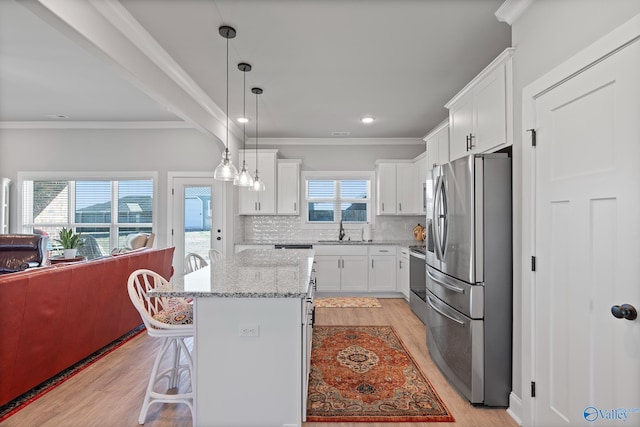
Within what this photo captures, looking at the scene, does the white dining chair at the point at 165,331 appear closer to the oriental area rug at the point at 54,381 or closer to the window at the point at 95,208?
the oriental area rug at the point at 54,381

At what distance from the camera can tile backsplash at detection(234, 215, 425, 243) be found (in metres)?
5.59

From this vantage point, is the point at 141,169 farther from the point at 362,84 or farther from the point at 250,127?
the point at 362,84

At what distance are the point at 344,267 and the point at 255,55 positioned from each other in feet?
10.8

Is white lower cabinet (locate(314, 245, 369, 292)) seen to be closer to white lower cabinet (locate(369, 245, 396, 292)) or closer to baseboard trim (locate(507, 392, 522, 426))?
white lower cabinet (locate(369, 245, 396, 292))

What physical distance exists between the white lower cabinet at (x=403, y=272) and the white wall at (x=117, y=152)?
333 centimetres

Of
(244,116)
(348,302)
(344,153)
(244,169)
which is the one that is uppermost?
(244,116)

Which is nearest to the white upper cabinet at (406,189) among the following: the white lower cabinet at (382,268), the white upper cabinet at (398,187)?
the white upper cabinet at (398,187)

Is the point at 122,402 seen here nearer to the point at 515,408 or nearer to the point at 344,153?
the point at 515,408

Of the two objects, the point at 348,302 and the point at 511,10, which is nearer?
the point at 511,10

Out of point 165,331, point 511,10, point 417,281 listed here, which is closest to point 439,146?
point 417,281

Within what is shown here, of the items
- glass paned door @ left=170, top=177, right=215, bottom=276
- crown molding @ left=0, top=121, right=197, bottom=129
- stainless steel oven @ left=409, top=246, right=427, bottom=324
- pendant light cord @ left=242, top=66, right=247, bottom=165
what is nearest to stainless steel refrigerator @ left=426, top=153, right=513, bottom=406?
stainless steel oven @ left=409, top=246, right=427, bottom=324

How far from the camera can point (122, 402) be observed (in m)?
2.14

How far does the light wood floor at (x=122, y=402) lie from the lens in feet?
6.37

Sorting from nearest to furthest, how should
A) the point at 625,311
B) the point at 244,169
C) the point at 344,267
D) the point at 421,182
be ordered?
the point at 625,311, the point at 244,169, the point at 344,267, the point at 421,182
